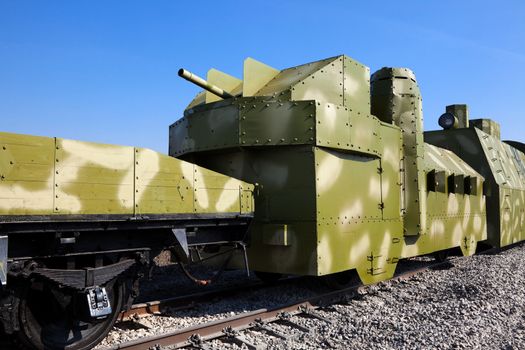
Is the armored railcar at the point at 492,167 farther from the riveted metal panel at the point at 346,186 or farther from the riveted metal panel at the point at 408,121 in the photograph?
the riveted metal panel at the point at 346,186

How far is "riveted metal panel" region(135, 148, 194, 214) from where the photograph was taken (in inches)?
191

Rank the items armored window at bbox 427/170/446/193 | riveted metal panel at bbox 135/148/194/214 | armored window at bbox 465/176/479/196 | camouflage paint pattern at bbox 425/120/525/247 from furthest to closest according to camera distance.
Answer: camouflage paint pattern at bbox 425/120/525/247 < armored window at bbox 465/176/479/196 < armored window at bbox 427/170/446/193 < riveted metal panel at bbox 135/148/194/214

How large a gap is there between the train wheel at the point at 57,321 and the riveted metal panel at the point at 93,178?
83 centimetres

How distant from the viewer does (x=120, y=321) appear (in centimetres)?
567

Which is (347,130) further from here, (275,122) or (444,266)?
(444,266)

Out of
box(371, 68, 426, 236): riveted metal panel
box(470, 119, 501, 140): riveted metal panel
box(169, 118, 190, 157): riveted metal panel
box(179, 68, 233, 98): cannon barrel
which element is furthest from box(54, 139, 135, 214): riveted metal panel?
box(470, 119, 501, 140): riveted metal panel

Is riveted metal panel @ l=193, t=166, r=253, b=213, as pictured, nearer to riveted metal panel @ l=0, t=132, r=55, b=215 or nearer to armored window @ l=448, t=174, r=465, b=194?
riveted metal panel @ l=0, t=132, r=55, b=215

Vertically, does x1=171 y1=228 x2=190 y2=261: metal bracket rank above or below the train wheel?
above

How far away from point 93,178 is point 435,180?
24.6 ft

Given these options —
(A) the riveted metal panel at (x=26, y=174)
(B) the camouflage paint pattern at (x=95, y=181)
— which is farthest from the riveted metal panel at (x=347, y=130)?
(A) the riveted metal panel at (x=26, y=174)

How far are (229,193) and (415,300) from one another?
12.3 feet

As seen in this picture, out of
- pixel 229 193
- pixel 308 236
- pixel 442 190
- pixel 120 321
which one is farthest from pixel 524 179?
pixel 120 321

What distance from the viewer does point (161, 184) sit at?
5.04 m

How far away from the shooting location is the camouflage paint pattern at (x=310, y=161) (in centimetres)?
667
